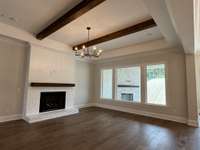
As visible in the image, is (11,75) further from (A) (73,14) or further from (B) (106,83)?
(B) (106,83)

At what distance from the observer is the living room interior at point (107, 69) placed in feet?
9.63

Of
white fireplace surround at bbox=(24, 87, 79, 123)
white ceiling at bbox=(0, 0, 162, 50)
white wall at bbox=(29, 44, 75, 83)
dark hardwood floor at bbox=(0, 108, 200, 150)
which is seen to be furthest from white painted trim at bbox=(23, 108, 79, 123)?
white ceiling at bbox=(0, 0, 162, 50)

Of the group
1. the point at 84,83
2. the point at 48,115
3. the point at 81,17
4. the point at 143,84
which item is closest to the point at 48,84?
the point at 48,115

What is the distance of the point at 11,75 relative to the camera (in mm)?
4660

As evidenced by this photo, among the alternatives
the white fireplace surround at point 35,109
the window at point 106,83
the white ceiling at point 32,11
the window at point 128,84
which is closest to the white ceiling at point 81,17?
the white ceiling at point 32,11

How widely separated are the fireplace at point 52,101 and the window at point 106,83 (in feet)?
8.69

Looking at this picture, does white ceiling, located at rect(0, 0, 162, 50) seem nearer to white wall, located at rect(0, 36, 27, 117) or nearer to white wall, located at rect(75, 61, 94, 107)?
white wall, located at rect(0, 36, 27, 117)

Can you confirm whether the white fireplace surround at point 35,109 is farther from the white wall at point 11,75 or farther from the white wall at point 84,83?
the white wall at point 84,83

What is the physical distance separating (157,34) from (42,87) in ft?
→ 16.6

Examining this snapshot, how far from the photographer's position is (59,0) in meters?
2.89

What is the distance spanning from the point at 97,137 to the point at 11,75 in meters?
3.99

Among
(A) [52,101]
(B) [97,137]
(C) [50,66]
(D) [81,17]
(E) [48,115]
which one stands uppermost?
(D) [81,17]

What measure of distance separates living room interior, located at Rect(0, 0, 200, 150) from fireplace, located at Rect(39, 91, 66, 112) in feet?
0.15

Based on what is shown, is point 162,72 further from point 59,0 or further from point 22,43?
point 22,43
